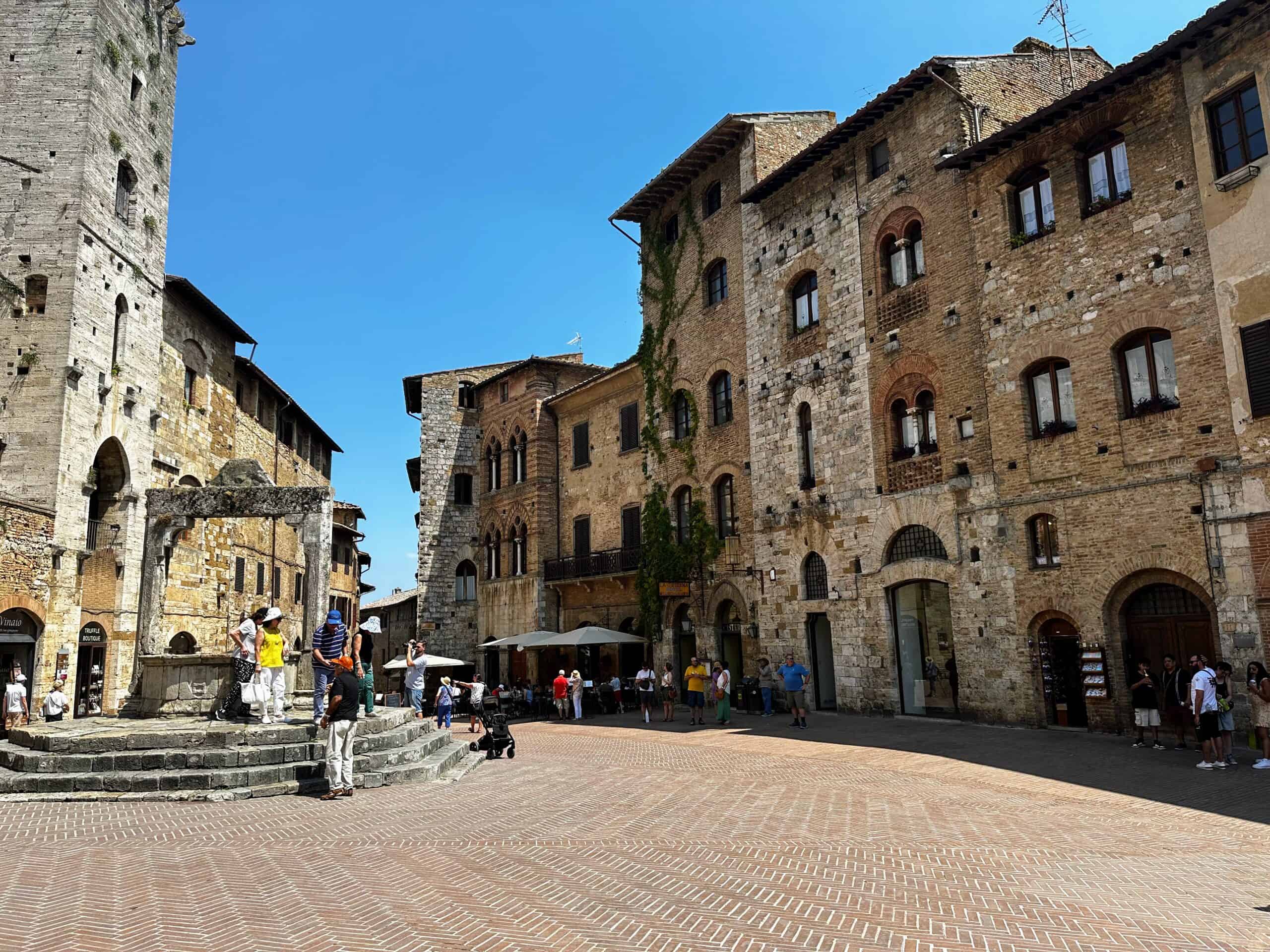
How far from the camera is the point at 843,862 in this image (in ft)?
22.9

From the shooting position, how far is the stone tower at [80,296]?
1962 centimetres

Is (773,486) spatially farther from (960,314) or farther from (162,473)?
(162,473)

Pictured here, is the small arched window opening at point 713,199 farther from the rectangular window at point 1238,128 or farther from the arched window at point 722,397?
the rectangular window at point 1238,128

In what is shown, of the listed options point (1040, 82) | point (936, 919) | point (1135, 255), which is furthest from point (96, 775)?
point (1040, 82)

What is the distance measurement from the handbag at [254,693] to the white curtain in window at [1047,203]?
1567cm

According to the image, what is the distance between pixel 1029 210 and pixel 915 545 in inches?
281

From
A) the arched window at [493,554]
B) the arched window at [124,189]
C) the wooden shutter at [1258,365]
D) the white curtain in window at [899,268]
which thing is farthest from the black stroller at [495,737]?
the arched window at [493,554]

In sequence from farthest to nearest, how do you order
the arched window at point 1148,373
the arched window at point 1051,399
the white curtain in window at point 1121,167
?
the arched window at point 1051,399, the white curtain in window at point 1121,167, the arched window at point 1148,373

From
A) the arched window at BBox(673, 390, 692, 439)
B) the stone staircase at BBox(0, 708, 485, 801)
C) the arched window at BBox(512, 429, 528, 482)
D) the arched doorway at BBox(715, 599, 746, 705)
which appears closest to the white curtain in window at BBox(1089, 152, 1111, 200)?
the arched window at BBox(673, 390, 692, 439)

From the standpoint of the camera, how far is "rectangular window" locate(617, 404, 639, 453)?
95.1 ft

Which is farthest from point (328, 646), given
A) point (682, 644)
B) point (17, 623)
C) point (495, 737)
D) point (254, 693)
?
point (682, 644)

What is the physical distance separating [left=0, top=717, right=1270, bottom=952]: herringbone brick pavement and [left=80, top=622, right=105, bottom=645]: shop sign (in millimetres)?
13216

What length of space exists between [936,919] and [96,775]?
9097mm

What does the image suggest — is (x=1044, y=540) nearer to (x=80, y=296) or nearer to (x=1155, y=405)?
(x=1155, y=405)
